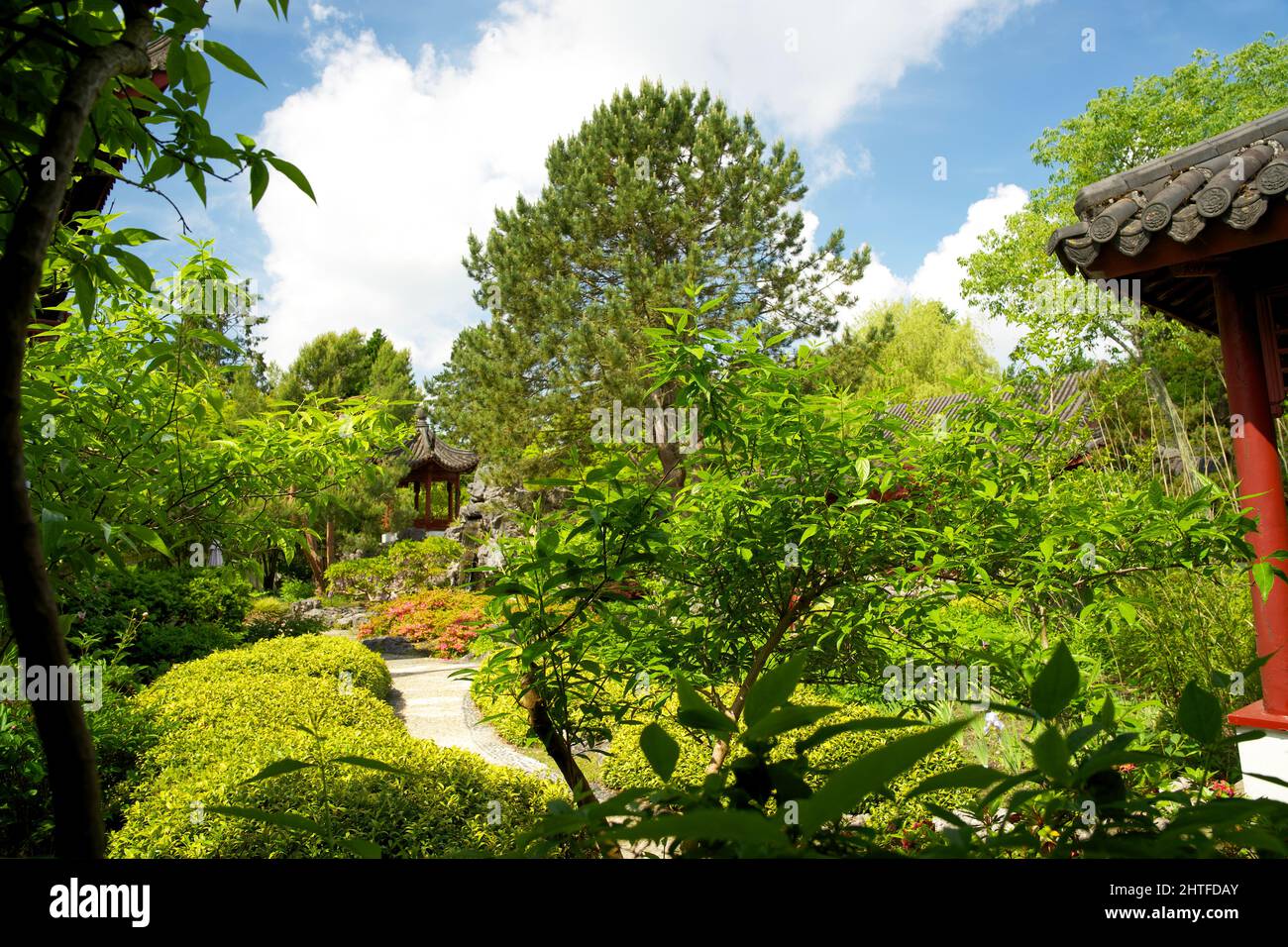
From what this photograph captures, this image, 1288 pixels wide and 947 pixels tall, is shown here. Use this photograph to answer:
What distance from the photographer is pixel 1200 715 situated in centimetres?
55

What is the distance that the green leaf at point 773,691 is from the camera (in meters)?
0.47

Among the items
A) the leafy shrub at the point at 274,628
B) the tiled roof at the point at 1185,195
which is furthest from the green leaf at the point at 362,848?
the leafy shrub at the point at 274,628

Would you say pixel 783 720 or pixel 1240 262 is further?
pixel 1240 262

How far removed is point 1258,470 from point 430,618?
1072cm

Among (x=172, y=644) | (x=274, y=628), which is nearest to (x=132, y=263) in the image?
(x=172, y=644)

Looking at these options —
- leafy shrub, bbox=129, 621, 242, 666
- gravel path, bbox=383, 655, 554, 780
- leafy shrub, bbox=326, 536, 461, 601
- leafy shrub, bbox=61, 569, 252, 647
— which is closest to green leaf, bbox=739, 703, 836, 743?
gravel path, bbox=383, 655, 554, 780

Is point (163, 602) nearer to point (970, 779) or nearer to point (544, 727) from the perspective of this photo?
point (544, 727)

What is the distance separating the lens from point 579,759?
5570 mm

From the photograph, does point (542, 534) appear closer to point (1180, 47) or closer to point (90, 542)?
point (90, 542)

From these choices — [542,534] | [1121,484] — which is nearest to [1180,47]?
[1121,484]

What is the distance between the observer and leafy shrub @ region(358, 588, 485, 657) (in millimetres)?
10961

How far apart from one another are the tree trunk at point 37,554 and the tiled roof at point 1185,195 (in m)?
3.16
